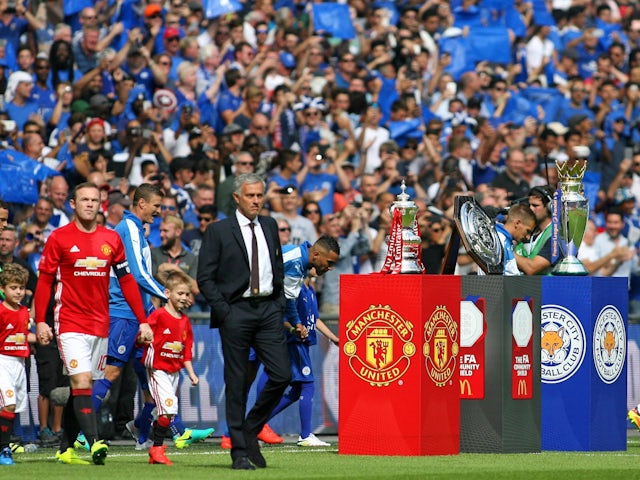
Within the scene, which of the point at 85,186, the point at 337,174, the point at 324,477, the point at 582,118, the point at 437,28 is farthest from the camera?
the point at 437,28

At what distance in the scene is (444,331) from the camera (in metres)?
13.7

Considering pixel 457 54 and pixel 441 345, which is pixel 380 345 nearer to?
pixel 441 345

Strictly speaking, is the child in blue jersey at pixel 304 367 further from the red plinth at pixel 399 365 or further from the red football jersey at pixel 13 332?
the red football jersey at pixel 13 332

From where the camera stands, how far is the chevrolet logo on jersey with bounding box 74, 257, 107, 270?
12672 mm

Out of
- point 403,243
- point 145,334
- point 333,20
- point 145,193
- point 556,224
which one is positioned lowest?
point 145,334

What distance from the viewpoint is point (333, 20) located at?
26156mm

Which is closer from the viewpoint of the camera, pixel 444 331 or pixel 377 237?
pixel 444 331

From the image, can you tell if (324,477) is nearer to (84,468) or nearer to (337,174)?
(84,468)

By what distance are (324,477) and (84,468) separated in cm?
198

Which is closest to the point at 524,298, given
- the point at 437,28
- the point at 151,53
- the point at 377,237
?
the point at 377,237

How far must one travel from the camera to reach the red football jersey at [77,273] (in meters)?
12.6

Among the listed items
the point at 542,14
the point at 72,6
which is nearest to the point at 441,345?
the point at 72,6

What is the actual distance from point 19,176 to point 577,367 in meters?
6.94

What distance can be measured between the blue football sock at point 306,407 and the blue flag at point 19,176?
4.22 metres
